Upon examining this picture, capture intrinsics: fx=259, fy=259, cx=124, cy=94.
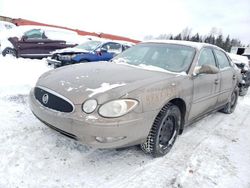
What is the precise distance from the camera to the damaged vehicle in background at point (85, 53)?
941 cm

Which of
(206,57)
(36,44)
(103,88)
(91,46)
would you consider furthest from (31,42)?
(103,88)

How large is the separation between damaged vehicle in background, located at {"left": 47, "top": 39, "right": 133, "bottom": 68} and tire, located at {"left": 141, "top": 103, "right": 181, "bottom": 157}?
20.0 ft

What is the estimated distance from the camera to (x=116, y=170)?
3094 mm

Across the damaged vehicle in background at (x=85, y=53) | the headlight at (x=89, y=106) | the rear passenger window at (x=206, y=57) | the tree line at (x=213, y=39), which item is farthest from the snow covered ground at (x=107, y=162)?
the tree line at (x=213, y=39)

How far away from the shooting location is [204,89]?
166 inches

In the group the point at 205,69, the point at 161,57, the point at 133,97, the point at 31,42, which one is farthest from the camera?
the point at 31,42

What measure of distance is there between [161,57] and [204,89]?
871 mm

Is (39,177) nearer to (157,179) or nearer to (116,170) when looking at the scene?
(116,170)

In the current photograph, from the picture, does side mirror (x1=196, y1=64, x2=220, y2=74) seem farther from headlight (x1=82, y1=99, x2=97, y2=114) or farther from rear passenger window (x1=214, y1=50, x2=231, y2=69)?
headlight (x1=82, y1=99, x2=97, y2=114)

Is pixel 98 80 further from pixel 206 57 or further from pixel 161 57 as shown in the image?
pixel 206 57

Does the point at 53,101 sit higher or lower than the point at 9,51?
higher

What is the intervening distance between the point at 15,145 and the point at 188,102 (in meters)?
2.43

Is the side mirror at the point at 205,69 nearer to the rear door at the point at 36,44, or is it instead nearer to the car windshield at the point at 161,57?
the car windshield at the point at 161,57

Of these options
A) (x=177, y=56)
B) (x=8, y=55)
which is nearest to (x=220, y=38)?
(x=8, y=55)
